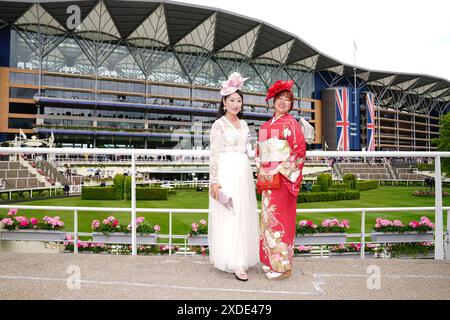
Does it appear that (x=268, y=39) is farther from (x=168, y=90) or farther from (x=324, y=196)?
(x=324, y=196)

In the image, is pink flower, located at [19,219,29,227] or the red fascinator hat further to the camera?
pink flower, located at [19,219,29,227]

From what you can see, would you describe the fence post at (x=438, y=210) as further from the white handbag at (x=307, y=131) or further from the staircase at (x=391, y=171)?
the staircase at (x=391, y=171)

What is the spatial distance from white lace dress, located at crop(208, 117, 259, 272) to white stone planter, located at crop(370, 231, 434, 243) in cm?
431

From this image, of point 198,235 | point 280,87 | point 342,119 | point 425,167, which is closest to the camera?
point 280,87

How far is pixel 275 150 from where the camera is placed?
10.1ft

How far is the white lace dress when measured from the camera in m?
3.02

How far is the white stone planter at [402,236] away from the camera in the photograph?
20.6ft

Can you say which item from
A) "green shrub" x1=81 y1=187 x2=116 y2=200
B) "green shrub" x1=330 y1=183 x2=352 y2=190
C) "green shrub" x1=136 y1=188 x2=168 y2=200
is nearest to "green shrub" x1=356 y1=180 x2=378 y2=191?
"green shrub" x1=330 y1=183 x2=352 y2=190

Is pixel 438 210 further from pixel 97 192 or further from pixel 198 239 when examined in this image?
pixel 97 192

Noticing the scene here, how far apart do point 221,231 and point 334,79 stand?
76615mm

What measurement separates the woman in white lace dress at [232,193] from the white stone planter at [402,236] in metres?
4.33

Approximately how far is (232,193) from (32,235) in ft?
13.7

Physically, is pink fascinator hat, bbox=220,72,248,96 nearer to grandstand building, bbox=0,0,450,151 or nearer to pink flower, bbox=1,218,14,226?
pink flower, bbox=1,218,14,226

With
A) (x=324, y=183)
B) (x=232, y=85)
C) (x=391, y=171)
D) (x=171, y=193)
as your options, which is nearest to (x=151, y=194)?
(x=171, y=193)
